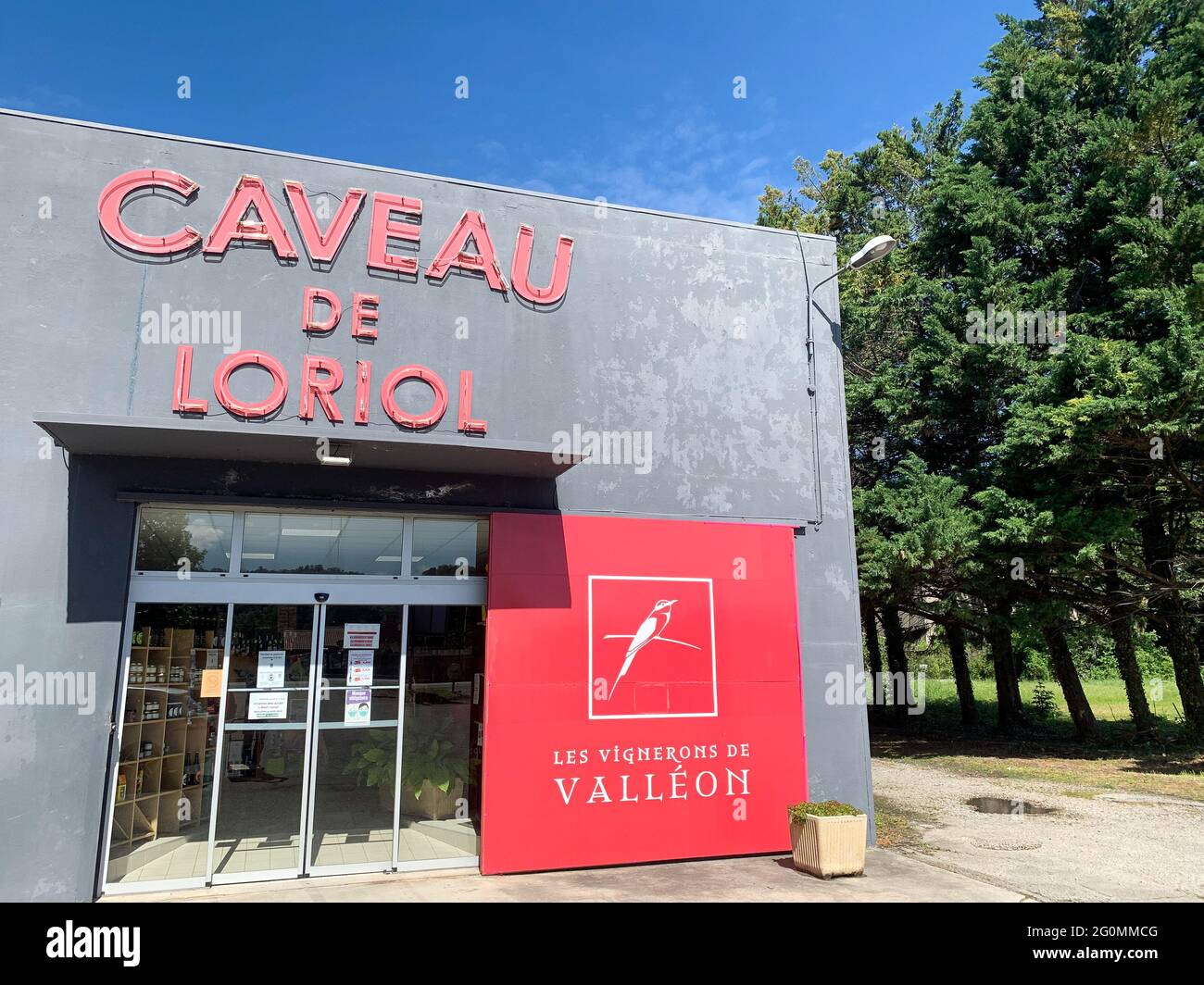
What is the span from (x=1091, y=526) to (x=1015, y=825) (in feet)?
24.4

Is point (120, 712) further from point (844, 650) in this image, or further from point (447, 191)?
point (844, 650)

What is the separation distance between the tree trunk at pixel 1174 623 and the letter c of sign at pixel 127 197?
19.7 metres

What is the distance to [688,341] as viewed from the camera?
10.4 metres

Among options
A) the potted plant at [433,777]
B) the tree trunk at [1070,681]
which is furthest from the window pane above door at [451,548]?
the tree trunk at [1070,681]

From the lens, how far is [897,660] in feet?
92.1

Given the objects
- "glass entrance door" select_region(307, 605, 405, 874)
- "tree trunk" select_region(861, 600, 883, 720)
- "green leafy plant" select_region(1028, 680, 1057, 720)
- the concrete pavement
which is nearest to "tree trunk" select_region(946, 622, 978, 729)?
"tree trunk" select_region(861, 600, 883, 720)

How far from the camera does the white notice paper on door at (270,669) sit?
8.36 meters

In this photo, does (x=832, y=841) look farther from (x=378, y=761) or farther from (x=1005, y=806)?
(x=1005, y=806)

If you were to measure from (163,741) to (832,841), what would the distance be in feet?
23.3

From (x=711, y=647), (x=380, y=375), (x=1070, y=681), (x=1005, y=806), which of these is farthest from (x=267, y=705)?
(x=1070, y=681)

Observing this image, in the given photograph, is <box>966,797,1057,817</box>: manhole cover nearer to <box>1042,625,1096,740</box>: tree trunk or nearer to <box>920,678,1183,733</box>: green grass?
<box>1042,625,1096,740</box>: tree trunk

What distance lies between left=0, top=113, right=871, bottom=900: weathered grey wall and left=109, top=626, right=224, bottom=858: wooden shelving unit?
1.67ft

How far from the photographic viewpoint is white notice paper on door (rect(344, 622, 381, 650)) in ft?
28.6

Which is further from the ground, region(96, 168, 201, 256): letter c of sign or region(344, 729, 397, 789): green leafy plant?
region(96, 168, 201, 256): letter c of sign
